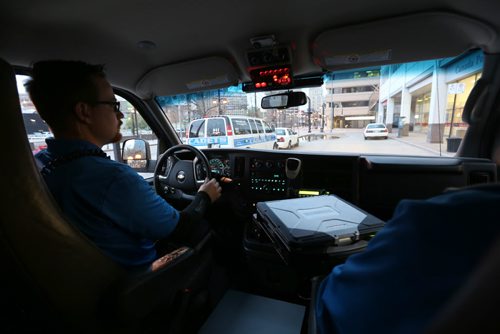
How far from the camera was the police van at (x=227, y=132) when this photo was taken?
3357mm

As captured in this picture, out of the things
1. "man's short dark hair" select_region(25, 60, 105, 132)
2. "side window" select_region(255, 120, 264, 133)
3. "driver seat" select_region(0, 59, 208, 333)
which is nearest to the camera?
"driver seat" select_region(0, 59, 208, 333)

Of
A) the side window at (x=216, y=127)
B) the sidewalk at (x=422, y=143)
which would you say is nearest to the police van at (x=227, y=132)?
the side window at (x=216, y=127)

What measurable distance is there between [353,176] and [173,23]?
1.91 metres

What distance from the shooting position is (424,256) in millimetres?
422

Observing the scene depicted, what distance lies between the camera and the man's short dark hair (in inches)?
45.9

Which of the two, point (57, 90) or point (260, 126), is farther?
point (260, 126)

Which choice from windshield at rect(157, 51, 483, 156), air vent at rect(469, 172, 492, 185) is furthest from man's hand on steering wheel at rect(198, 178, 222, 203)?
air vent at rect(469, 172, 492, 185)

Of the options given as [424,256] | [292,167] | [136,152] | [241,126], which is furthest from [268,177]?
[424,256]

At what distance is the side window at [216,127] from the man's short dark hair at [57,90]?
8.48 ft

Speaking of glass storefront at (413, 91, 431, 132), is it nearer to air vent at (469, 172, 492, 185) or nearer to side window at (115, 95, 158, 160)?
air vent at (469, 172, 492, 185)

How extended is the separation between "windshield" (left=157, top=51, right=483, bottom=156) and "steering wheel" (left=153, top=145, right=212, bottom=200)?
3.35 feet

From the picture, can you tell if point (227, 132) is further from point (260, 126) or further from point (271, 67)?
point (271, 67)

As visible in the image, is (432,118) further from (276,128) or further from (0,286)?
(0,286)

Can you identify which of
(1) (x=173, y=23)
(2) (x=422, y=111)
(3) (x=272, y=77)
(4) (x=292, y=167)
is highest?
(1) (x=173, y=23)
